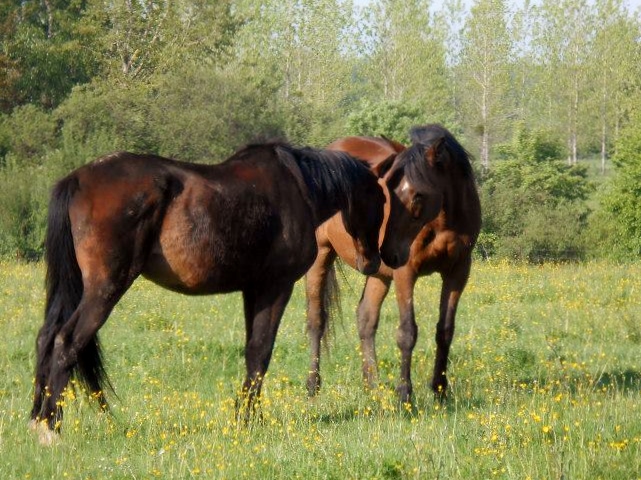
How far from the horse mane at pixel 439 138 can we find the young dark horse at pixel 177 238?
Answer: 92cm

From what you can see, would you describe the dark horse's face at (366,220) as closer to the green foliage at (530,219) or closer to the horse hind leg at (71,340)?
the horse hind leg at (71,340)

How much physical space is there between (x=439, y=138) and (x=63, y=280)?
3064 millimetres

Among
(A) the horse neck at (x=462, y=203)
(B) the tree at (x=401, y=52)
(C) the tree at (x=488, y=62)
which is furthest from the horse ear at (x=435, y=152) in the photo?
(B) the tree at (x=401, y=52)

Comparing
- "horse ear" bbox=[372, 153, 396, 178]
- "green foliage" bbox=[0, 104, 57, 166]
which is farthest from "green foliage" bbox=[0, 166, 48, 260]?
"horse ear" bbox=[372, 153, 396, 178]

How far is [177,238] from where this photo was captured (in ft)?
19.7

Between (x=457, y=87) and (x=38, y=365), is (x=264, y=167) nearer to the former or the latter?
(x=38, y=365)

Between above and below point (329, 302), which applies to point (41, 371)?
above

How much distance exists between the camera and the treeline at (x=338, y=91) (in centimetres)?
2956

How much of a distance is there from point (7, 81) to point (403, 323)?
36.4 metres

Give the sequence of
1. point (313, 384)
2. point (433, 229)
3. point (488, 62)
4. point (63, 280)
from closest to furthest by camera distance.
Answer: point (63, 280) → point (433, 229) → point (313, 384) → point (488, 62)

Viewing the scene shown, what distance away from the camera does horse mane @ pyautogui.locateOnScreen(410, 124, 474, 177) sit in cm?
755

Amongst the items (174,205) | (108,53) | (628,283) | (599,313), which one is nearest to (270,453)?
(174,205)

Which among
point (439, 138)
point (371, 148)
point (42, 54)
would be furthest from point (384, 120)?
point (439, 138)

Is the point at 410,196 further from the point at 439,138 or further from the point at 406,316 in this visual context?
the point at 406,316
